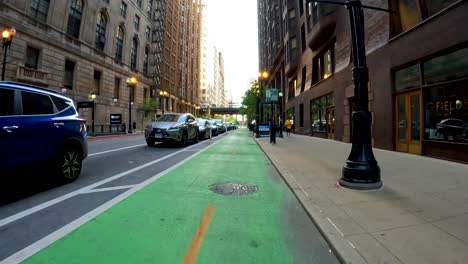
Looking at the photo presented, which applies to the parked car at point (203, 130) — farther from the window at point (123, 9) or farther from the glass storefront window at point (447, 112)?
the window at point (123, 9)

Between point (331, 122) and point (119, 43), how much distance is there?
35.9 meters

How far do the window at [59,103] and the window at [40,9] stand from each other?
26873mm

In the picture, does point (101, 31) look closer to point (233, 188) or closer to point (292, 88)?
point (292, 88)

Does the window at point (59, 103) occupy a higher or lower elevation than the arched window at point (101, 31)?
lower

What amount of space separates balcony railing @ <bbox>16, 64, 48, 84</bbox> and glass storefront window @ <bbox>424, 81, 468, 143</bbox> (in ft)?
95.2

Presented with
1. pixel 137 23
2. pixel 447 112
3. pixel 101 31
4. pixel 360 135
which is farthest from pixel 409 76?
pixel 137 23

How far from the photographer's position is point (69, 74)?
30.0 m

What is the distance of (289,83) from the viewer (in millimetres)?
36875


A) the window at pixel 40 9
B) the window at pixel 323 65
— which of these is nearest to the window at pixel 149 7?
the window at pixel 40 9

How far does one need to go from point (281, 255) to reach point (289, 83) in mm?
35963

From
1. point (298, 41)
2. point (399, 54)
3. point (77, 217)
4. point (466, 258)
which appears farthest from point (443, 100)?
point (298, 41)

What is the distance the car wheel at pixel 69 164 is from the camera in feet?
17.4

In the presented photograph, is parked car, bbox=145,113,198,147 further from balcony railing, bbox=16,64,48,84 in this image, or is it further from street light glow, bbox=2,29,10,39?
balcony railing, bbox=16,64,48,84

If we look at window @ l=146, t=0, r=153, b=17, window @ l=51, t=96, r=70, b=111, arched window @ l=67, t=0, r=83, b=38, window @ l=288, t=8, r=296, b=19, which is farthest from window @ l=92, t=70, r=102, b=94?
window @ l=51, t=96, r=70, b=111
